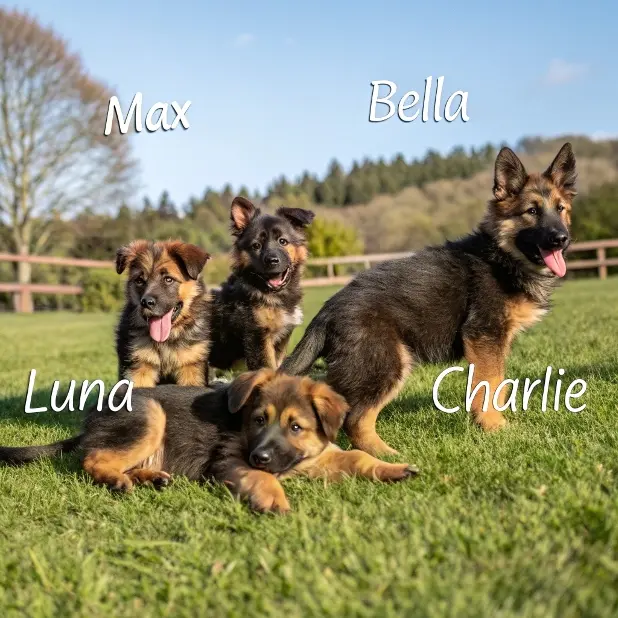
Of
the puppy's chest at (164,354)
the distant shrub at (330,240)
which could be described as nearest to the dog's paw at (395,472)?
the puppy's chest at (164,354)

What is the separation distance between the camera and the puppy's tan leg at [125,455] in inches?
173

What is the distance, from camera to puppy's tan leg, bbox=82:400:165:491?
14.4 ft

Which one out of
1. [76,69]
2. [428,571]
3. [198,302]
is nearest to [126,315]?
[198,302]

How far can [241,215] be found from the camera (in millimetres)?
6672

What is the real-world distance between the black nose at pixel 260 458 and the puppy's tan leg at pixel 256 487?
40 mm

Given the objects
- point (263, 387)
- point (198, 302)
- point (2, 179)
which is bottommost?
point (263, 387)

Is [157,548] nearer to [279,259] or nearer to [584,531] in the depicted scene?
[584,531]

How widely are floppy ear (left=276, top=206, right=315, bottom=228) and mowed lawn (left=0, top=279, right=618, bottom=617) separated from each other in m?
2.33

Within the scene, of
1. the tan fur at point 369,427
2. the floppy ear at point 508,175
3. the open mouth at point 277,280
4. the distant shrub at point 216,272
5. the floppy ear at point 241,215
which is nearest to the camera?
the tan fur at point 369,427

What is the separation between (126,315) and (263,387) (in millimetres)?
2190

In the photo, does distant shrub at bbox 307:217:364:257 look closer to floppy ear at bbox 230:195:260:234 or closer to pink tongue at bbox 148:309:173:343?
floppy ear at bbox 230:195:260:234

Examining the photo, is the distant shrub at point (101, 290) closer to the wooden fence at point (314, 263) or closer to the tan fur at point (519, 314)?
the wooden fence at point (314, 263)

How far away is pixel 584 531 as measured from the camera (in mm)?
2730

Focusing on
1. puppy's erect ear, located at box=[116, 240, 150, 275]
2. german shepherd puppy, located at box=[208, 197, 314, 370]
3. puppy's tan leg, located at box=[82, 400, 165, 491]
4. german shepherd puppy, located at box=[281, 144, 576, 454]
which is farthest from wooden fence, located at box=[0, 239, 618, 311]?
puppy's tan leg, located at box=[82, 400, 165, 491]
